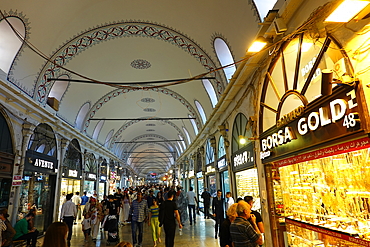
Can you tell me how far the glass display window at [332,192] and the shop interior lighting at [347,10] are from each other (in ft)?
5.25

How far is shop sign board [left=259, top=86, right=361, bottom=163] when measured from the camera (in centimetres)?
292

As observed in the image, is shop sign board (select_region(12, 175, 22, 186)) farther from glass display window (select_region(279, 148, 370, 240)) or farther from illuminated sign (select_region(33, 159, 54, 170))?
glass display window (select_region(279, 148, 370, 240))

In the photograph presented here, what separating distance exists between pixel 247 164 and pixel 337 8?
475 centimetres

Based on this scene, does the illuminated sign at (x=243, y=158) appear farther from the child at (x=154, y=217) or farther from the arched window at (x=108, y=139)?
the arched window at (x=108, y=139)

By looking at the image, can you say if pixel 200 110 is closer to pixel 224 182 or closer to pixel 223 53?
pixel 224 182

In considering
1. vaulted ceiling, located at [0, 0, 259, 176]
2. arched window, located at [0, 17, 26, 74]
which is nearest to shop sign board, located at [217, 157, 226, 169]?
vaulted ceiling, located at [0, 0, 259, 176]

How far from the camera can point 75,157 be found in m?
13.3

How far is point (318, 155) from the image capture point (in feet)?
12.4

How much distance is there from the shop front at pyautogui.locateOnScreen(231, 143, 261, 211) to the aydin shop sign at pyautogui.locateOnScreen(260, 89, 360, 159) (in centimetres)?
144

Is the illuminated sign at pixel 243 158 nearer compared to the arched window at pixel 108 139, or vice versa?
the illuminated sign at pixel 243 158

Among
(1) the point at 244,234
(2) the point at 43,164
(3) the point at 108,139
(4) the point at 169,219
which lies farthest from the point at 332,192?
(3) the point at 108,139

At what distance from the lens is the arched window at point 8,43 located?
6.54 metres

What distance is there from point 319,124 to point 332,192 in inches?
53.4

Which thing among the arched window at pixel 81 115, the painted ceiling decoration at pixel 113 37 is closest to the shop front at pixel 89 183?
the arched window at pixel 81 115
